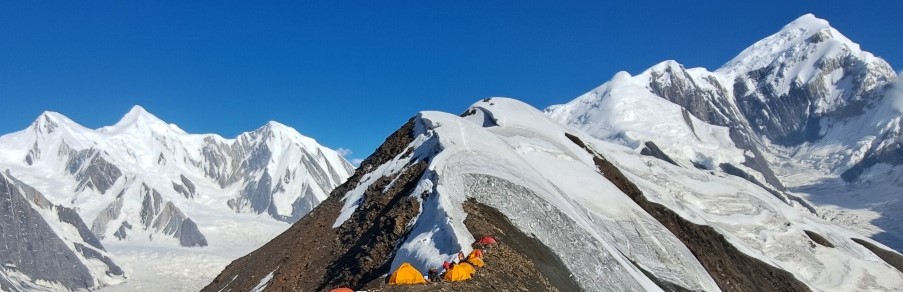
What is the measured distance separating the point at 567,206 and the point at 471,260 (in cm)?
1731

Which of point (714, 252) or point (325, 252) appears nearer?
point (325, 252)

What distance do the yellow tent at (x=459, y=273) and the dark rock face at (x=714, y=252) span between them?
114ft

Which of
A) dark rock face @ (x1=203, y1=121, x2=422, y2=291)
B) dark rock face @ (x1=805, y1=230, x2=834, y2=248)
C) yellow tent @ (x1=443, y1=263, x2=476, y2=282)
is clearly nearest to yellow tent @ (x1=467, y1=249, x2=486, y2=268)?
yellow tent @ (x1=443, y1=263, x2=476, y2=282)

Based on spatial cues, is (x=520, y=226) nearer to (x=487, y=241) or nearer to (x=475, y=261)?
(x=487, y=241)

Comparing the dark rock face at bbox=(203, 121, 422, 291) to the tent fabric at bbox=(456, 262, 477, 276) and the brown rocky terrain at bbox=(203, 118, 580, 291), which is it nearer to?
the brown rocky terrain at bbox=(203, 118, 580, 291)

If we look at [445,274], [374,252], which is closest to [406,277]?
[445,274]

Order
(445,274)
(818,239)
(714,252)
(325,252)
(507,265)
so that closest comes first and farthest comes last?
(445,274), (507,265), (325,252), (714,252), (818,239)

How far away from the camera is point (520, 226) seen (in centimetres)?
3788

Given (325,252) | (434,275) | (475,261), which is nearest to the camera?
(434,275)

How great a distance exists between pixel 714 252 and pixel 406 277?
43208 mm

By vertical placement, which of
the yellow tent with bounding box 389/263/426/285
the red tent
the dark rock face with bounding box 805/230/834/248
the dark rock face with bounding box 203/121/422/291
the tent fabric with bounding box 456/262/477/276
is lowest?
the yellow tent with bounding box 389/263/426/285

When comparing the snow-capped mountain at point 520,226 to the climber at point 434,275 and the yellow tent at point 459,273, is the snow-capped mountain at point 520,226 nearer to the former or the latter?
the yellow tent at point 459,273

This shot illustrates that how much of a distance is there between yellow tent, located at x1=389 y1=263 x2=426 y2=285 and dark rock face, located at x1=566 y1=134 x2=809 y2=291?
118ft

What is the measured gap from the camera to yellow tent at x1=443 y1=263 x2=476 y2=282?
89.5 feet
